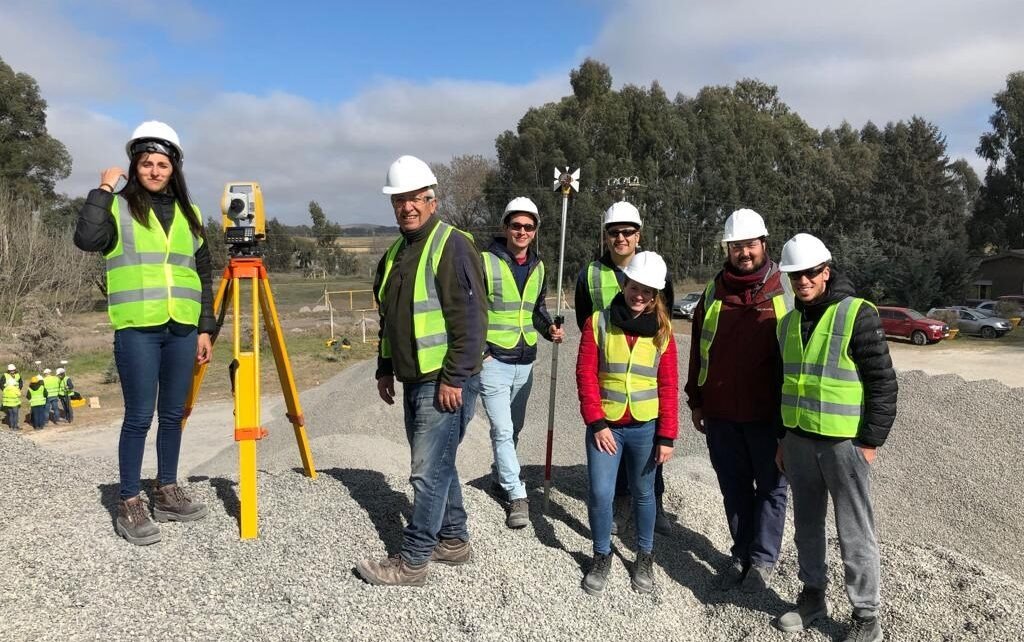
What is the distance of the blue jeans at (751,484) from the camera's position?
3.77 metres

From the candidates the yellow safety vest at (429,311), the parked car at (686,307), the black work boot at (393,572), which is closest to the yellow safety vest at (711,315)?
the yellow safety vest at (429,311)

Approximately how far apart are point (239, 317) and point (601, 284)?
2270 mm

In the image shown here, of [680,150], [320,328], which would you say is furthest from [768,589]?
[680,150]

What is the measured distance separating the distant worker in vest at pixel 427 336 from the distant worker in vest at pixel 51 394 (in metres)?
13.7

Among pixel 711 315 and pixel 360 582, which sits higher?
pixel 711 315

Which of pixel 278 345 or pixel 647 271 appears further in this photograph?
pixel 278 345

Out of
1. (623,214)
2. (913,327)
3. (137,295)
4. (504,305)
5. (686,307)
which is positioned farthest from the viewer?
(686,307)

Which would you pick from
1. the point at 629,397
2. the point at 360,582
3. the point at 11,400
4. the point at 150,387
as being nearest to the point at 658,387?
the point at 629,397

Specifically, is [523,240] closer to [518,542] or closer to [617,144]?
[518,542]

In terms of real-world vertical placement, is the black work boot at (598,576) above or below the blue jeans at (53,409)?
above

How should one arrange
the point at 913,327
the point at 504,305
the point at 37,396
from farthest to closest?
1. the point at 913,327
2. the point at 37,396
3. the point at 504,305

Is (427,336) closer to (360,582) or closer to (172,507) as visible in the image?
(360,582)

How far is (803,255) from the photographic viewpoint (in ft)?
10.6

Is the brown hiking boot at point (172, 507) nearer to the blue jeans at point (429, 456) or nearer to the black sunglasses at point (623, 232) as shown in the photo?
the blue jeans at point (429, 456)
